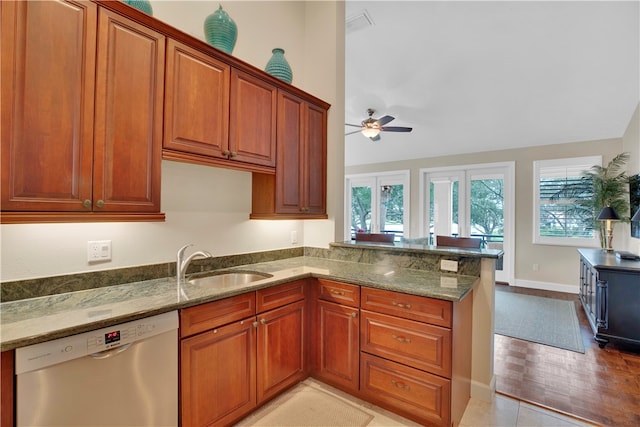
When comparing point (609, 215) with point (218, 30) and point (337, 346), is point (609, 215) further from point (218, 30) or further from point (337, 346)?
point (218, 30)

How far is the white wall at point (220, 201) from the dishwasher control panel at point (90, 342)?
0.62 meters

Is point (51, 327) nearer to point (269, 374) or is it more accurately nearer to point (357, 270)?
point (269, 374)

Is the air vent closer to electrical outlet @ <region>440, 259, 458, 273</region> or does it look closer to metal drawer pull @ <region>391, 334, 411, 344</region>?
electrical outlet @ <region>440, 259, 458, 273</region>

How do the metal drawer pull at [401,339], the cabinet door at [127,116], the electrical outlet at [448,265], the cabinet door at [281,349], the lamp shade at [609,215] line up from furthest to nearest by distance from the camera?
the lamp shade at [609,215], the electrical outlet at [448,265], the cabinet door at [281,349], the metal drawer pull at [401,339], the cabinet door at [127,116]

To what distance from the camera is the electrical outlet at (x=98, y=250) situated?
170 centimetres

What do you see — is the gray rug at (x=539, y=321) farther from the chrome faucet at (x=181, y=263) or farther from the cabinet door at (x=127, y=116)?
the cabinet door at (x=127, y=116)

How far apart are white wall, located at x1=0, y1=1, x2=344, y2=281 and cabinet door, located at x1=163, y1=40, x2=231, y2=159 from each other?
1.11ft

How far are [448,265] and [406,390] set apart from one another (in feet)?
2.93

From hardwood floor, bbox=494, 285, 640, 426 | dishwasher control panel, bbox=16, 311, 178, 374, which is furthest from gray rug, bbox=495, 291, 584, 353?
dishwasher control panel, bbox=16, 311, 178, 374

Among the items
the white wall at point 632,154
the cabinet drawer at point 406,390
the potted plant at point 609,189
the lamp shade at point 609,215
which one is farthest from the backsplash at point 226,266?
the potted plant at point 609,189

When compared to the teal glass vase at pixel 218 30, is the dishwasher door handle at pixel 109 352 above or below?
below

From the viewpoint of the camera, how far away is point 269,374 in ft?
6.49

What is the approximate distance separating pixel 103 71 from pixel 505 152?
5953 millimetres

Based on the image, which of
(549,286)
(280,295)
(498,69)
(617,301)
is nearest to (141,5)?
(280,295)
